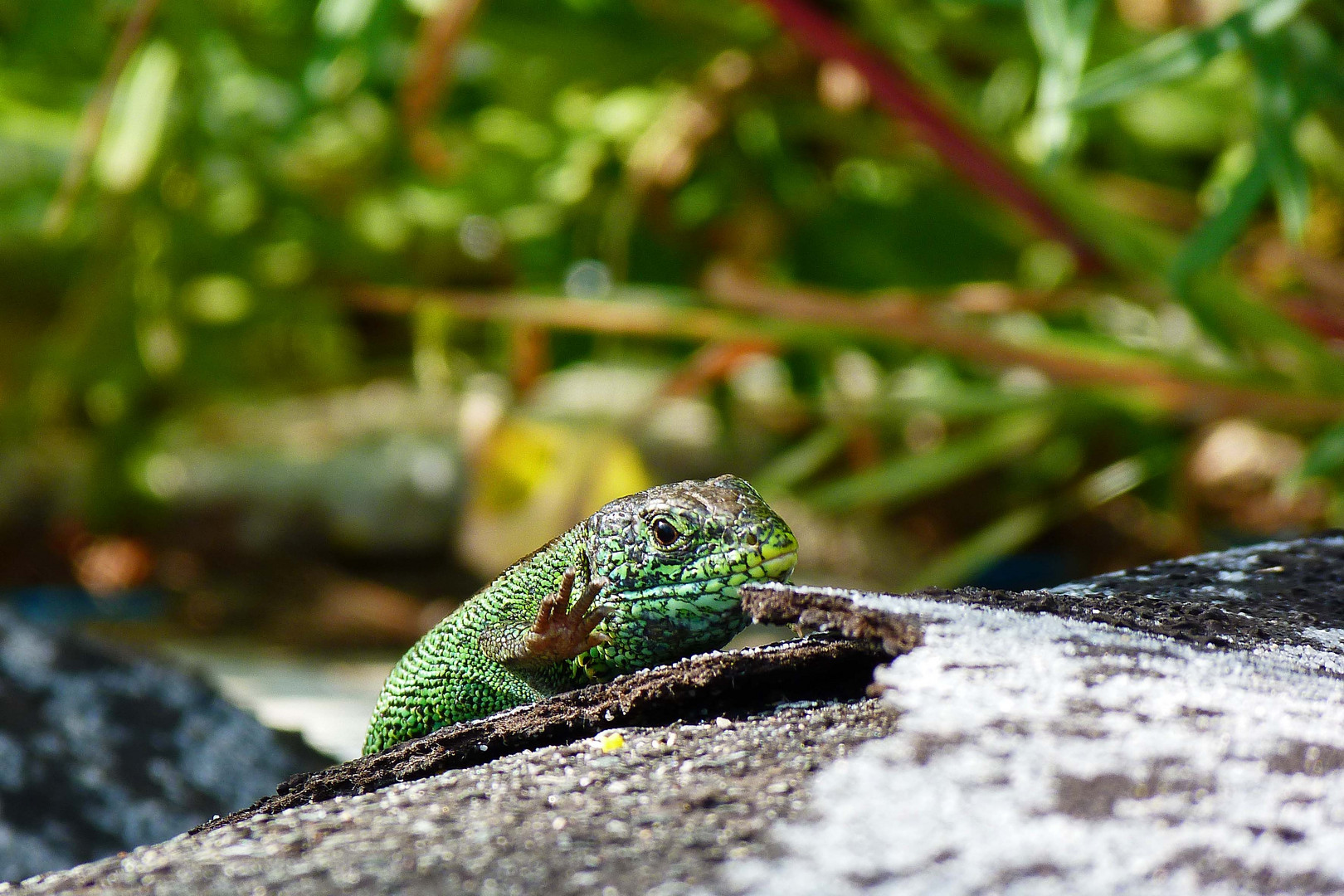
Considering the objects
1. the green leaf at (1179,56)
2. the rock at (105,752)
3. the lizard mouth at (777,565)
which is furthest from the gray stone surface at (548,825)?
the green leaf at (1179,56)

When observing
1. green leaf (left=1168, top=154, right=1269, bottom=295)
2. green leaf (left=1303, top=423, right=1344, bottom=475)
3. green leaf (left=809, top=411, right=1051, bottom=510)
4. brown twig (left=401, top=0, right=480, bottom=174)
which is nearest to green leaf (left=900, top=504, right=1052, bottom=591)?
green leaf (left=809, top=411, right=1051, bottom=510)

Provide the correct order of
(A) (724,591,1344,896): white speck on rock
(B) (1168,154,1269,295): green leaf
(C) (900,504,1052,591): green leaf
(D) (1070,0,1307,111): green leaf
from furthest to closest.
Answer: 1. (C) (900,504,1052,591): green leaf
2. (B) (1168,154,1269,295): green leaf
3. (D) (1070,0,1307,111): green leaf
4. (A) (724,591,1344,896): white speck on rock

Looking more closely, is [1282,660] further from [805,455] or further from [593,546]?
[805,455]

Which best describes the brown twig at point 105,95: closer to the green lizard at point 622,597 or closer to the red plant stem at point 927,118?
the red plant stem at point 927,118

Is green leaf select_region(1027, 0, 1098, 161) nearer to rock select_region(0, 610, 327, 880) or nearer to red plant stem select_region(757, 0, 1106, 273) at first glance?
red plant stem select_region(757, 0, 1106, 273)

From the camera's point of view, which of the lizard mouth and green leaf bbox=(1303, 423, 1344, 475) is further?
Answer: green leaf bbox=(1303, 423, 1344, 475)

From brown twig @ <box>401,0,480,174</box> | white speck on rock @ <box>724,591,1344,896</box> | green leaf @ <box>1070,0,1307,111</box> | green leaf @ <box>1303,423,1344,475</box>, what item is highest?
brown twig @ <box>401,0,480,174</box>

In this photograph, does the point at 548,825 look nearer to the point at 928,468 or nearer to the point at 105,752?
the point at 105,752
